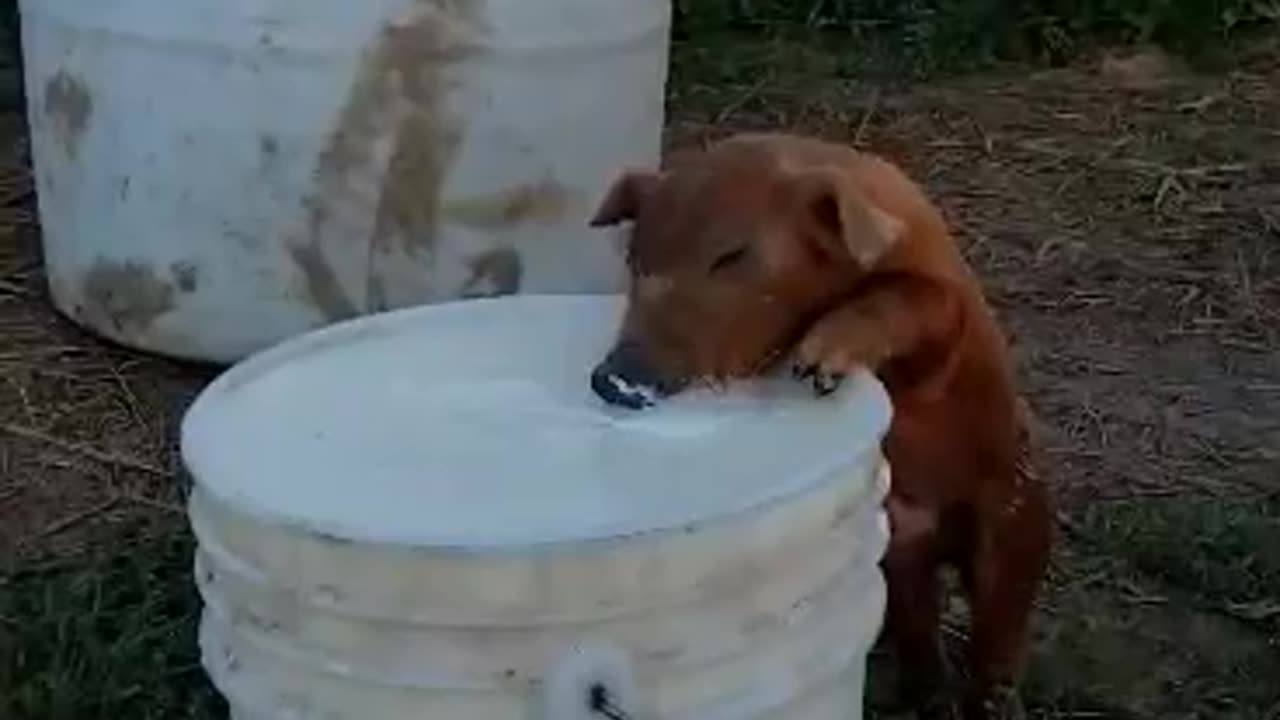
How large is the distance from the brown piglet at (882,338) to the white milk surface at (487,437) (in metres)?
0.06

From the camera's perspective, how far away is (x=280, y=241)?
380 centimetres

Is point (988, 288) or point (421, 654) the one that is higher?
point (421, 654)

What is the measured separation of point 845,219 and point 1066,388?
1.55 meters

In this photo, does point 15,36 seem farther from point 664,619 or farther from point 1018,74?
point 664,619

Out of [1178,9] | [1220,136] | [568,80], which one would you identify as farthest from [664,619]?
[1178,9]

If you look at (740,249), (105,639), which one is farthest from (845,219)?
(105,639)

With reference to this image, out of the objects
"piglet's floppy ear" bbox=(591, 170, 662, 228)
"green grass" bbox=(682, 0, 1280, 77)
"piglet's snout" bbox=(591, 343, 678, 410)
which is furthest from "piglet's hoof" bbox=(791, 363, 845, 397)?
"green grass" bbox=(682, 0, 1280, 77)

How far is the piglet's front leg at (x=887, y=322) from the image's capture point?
261 centimetres

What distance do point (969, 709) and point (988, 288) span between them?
1513mm

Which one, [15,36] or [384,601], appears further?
[15,36]

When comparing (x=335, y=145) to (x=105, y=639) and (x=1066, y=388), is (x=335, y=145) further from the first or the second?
(x=1066, y=388)

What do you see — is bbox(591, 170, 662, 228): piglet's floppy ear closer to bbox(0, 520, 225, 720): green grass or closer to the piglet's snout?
the piglet's snout

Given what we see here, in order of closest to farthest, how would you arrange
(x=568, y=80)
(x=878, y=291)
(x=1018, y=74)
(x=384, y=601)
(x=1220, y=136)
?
(x=384, y=601) < (x=878, y=291) < (x=568, y=80) < (x=1220, y=136) < (x=1018, y=74)

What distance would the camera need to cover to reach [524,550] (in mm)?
1963
